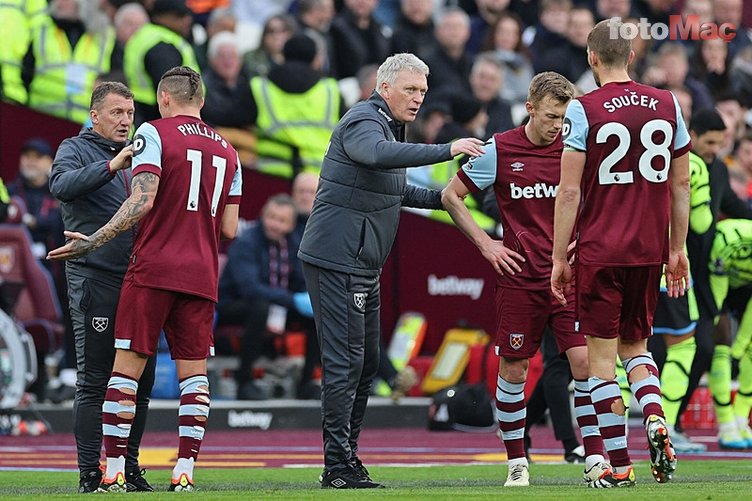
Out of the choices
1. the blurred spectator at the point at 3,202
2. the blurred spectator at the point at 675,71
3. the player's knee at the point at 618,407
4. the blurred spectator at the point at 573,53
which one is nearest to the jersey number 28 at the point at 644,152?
the player's knee at the point at 618,407

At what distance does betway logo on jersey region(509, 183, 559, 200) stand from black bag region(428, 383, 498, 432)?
5.79 metres

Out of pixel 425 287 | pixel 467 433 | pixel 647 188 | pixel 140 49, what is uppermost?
pixel 140 49

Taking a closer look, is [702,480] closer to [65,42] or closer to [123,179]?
[123,179]

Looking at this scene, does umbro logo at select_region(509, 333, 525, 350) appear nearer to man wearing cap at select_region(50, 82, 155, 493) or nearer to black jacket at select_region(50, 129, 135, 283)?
man wearing cap at select_region(50, 82, 155, 493)

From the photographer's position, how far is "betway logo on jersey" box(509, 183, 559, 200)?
352 inches

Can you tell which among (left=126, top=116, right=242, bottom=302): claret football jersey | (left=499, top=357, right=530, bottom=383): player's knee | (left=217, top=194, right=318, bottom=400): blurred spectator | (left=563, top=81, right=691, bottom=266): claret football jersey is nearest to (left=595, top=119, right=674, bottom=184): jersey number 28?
(left=563, top=81, right=691, bottom=266): claret football jersey

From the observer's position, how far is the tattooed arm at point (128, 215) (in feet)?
27.1

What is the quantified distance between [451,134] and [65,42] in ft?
13.3

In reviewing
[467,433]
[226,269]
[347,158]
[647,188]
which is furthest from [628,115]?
[226,269]

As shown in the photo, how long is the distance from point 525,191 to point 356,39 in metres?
10.1

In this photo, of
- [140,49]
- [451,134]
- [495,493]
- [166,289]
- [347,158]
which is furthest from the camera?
[451,134]

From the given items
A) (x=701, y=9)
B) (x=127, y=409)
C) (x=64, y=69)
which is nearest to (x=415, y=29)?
(x=701, y=9)

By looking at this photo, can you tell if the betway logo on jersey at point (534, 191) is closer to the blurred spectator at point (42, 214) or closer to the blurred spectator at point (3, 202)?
the blurred spectator at point (3, 202)

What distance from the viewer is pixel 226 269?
15672mm
